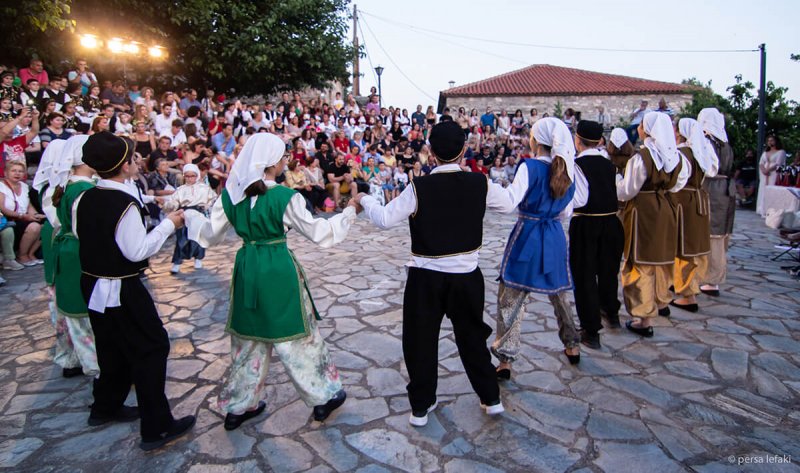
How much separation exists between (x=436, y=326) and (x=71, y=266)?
9.11ft

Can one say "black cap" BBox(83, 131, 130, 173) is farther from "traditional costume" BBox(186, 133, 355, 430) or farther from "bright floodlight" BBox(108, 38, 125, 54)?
"bright floodlight" BBox(108, 38, 125, 54)

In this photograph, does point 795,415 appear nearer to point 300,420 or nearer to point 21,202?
point 300,420

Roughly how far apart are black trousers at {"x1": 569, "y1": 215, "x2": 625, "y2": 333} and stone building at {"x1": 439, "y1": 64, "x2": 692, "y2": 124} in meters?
26.6

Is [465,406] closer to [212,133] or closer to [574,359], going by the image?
[574,359]

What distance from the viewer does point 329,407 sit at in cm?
346

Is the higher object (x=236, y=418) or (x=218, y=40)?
(x=218, y=40)

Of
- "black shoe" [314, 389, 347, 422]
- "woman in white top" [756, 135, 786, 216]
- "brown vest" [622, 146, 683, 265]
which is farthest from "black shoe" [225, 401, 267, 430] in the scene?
"woman in white top" [756, 135, 786, 216]

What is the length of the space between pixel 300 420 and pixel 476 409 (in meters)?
1.23

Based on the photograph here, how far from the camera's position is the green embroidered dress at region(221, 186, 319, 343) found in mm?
3062

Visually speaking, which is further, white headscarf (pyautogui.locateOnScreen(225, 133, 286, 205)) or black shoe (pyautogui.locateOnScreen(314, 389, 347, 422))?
black shoe (pyautogui.locateOnScreen(314, 389, 347, 422))

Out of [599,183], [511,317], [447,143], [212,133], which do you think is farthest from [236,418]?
[212,133]

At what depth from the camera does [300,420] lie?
345 centimetres

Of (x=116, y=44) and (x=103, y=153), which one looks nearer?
(x=103, y=153)

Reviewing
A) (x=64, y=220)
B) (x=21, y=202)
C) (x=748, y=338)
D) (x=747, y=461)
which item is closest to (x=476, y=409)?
(x=747, y=461)
